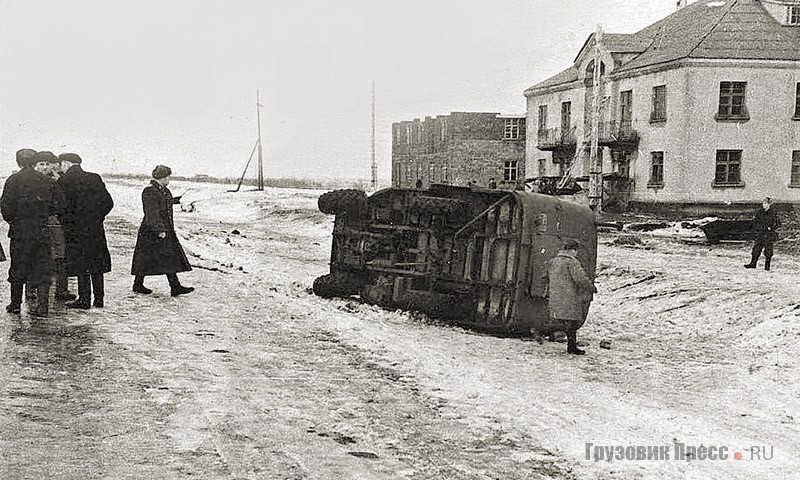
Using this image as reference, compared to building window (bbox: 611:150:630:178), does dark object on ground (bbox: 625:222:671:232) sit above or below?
below

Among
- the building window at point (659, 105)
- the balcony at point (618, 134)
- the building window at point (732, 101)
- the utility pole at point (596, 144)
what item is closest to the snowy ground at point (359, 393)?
the utility pole at point (596, 144)

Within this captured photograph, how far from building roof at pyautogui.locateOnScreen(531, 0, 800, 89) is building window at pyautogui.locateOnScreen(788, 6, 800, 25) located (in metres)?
0.50

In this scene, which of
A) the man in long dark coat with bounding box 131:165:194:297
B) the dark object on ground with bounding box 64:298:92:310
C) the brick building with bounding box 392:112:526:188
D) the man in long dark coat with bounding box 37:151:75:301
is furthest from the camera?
the brick building with bounding box 392:112:526:188

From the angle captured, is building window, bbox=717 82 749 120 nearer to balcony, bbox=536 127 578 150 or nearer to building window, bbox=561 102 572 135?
balcony, bbox=536 127 578 150

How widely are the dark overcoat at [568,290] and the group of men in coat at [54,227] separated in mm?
5217

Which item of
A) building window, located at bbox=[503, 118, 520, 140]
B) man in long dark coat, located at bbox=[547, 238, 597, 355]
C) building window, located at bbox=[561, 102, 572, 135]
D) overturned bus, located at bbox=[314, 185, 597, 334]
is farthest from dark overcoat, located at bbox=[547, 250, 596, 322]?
building window, located at bbox=[503, 118, 520, 140]

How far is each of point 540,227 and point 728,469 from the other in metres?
5.70

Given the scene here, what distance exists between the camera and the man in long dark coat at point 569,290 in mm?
10344

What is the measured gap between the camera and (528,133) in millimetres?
51219

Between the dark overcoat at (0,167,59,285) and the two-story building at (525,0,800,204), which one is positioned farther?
the two-story building at (525,0,800,204)

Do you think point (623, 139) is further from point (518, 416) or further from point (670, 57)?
point (518, 416)

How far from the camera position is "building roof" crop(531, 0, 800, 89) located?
38.4 meters

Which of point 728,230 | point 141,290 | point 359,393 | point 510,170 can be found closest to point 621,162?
point 728,230

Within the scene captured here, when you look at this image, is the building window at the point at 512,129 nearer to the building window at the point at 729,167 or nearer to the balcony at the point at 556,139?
the balcony at the point at 556,139
